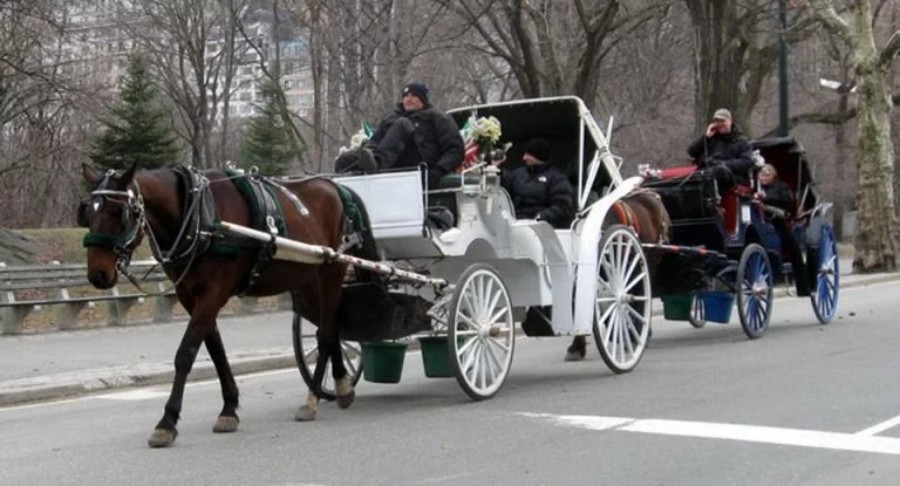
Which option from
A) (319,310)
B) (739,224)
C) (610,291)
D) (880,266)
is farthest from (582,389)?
(880,266)

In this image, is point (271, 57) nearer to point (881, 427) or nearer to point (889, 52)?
point (889, 52)

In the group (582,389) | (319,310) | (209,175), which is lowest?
(582,389)

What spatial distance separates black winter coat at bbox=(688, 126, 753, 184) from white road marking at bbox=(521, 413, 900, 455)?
638cm

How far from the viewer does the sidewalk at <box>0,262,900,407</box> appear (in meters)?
12.6

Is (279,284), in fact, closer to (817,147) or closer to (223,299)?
(223,299)

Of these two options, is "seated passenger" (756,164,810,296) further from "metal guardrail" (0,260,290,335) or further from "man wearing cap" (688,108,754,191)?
"metal guardrail" (0,260,290,335)

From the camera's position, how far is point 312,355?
1123 cm

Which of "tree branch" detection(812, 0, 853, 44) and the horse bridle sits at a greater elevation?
"tree branch" detection(812, 0, 853, 44)

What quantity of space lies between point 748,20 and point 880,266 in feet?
23.9

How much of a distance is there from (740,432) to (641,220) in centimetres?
536

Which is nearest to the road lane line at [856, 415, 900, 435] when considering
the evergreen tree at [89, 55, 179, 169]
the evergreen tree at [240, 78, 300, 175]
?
the evergreen tree at [89, 55, 179, 169]

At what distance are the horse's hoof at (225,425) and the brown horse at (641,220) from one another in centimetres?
525

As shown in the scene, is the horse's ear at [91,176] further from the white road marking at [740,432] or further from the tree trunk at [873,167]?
the tree trunk at [873,167]

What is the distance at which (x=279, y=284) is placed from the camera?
9.57 metres
